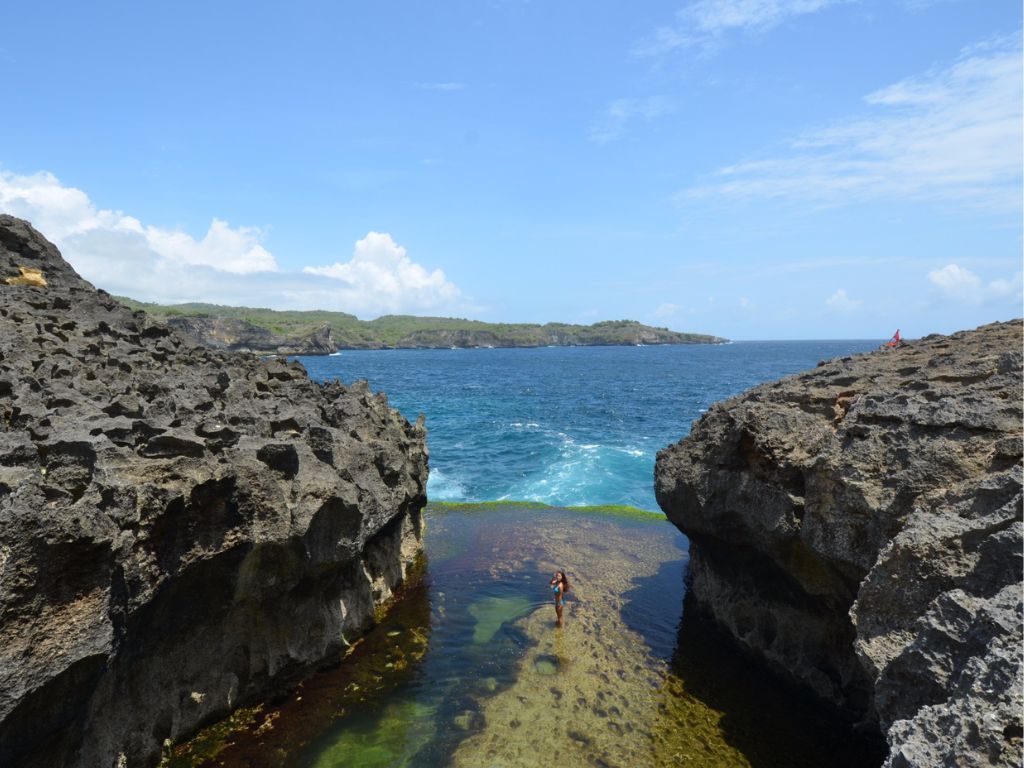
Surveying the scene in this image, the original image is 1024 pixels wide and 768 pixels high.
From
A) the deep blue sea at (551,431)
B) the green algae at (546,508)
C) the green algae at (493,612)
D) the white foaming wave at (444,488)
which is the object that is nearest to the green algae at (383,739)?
the green algae at (493,612)

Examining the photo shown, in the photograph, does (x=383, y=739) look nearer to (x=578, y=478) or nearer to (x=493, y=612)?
(x=493, y=612)

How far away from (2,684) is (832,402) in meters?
19.5

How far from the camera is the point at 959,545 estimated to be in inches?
371

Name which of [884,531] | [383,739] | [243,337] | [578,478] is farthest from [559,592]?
[243,337]

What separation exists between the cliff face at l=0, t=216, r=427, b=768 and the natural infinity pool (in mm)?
1389

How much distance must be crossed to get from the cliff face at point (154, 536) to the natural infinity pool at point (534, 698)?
1.39m

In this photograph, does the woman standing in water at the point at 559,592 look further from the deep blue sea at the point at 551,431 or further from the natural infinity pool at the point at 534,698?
the deep blue sea at the point at 551,431

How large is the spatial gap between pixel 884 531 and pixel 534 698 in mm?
9994

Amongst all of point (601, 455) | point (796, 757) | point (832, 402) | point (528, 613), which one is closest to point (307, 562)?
point (528, 613)

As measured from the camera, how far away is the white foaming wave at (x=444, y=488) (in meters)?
39.7

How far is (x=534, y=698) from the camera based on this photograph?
16.7 metres

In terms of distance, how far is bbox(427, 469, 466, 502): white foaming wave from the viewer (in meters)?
39.7

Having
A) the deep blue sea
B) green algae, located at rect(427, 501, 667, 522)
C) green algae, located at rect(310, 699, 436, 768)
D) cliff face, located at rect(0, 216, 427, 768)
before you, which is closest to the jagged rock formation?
the deep blue sea

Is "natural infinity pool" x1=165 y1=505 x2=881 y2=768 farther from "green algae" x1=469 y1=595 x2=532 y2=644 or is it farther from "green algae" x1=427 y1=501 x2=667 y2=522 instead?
"green algae" x1=427 y1=501 x2=667 y2=522
